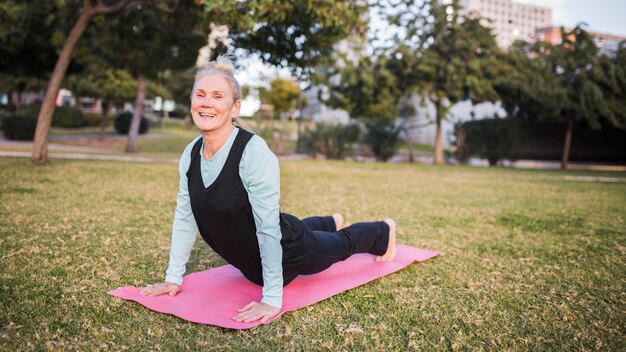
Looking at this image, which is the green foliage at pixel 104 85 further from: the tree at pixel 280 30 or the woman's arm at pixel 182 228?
the woman's arm at pixel 182 228

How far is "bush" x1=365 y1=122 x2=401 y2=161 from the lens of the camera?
19.5m

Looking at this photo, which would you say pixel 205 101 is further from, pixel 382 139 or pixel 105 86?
pixel 105 86

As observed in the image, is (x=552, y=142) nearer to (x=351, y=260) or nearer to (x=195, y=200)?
(x=351, y=260)

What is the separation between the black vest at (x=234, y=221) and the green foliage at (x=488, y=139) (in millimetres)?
18361

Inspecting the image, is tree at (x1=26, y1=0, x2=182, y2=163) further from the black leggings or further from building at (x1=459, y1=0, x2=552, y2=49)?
building at (x1=459, y1=0, x2=552, y2=49)

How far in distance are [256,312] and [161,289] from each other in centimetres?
71

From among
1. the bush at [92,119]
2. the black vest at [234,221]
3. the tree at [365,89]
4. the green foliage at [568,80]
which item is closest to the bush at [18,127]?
the bush at [92,119]

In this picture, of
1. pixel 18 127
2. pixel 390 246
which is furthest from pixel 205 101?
pixel 18 127

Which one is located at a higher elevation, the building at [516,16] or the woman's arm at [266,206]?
the building at [516,16]

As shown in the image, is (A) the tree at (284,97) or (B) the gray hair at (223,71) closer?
(B) the gray hair at (223,71)

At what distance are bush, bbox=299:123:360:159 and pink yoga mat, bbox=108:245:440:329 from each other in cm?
1527

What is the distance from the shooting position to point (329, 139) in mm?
19141

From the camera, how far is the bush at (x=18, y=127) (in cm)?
2012

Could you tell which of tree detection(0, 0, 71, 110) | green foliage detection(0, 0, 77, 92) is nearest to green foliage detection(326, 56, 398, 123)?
green foliage detection(0, 0, 77, 92)
